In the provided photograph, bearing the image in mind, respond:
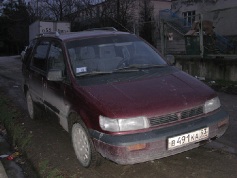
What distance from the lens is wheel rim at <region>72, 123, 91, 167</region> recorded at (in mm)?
4094

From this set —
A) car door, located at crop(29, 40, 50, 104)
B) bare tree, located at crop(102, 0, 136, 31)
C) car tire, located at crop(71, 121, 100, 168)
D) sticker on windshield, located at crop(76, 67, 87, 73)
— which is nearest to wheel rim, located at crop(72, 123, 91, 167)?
car tire, located at crop(71, 121, 100, 168)

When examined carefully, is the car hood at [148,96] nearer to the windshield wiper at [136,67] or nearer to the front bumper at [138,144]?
the front bumper at [138,144]

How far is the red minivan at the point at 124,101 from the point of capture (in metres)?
3.58

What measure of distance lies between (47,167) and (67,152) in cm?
54

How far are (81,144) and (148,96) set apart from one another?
108cm

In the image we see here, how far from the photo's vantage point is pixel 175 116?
371 centimetres

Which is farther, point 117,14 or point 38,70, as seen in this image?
point 117,14

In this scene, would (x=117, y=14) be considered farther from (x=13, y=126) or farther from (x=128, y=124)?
(x=128, y=124)

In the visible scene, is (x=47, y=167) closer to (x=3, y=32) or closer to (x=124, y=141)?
(x=124, y=141)

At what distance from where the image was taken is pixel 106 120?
363 centimetres

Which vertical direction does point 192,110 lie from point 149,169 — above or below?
above

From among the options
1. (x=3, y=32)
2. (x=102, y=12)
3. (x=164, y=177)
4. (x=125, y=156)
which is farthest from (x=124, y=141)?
(x=3, y=32)

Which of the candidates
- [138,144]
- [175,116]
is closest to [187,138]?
[175,116]

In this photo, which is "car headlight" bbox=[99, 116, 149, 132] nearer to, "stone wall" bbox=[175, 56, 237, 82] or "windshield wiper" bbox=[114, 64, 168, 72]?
"windshield wiper" bbox=[114, 64, 168, 72]
